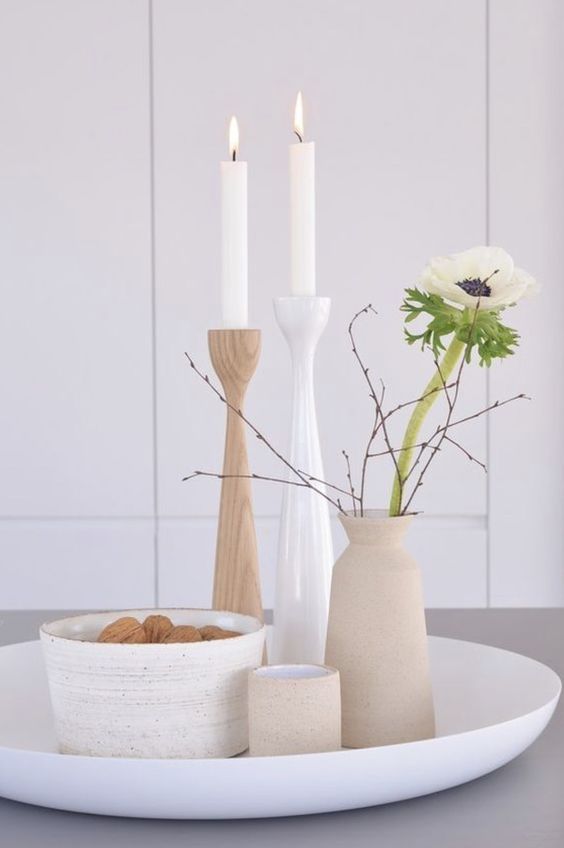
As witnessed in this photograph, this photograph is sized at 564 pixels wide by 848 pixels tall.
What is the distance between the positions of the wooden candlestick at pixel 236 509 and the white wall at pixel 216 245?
1477 millimetres

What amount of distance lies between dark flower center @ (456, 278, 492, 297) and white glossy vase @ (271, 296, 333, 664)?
141mm

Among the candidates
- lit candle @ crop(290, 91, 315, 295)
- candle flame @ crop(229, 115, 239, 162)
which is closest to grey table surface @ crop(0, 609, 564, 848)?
lit candle @ crop(290, 91, 315, 295)

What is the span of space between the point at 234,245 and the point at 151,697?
40 centimetres

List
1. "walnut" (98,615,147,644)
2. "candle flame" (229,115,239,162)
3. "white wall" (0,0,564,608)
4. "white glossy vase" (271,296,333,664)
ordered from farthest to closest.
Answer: "white wall" (0,0,564,608) → "candle flame" (229,115,239,162) → "white glossy vase" (271,296,333,664) → "walnut" (98,615,147,644)

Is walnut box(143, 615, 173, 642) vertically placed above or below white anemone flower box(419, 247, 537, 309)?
below

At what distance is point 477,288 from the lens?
2.90 ft

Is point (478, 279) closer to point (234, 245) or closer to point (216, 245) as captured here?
point (234, 245)

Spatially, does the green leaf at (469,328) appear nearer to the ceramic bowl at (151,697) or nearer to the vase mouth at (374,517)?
the vase mouth at (374,517)

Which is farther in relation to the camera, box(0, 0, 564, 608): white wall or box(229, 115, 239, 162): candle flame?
box(0, 0, 564, 608): white wall

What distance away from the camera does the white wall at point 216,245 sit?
97.9 inches

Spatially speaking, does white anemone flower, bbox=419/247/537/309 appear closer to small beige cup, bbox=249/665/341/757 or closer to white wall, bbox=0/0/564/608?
small beige cup, bbox=249/665/341/757

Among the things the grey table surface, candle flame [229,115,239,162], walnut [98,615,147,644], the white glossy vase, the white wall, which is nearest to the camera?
the grey table surface

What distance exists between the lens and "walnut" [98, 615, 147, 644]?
0.86 m

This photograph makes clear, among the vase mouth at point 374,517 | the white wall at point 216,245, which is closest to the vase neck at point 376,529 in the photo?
the vase mouth at point 374,517
